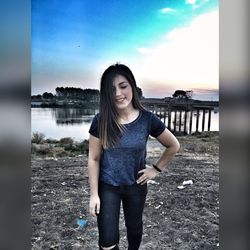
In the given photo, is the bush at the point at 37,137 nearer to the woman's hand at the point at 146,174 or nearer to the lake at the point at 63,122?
the lake at the point at 63,122

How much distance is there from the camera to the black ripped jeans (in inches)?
67.1

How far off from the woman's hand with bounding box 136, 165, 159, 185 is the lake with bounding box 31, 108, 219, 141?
0.95ft

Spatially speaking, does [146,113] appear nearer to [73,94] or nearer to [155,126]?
[155,126]

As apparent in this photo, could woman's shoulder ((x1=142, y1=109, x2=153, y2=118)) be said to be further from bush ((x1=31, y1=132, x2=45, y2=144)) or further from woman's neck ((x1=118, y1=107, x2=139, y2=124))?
bush ((x1=31, y1=132, x2=45, y2=144))

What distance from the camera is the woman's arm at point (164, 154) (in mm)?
1711

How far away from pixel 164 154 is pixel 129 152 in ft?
0.54

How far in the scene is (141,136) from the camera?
1684 millimetres

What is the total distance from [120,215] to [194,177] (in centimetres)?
37

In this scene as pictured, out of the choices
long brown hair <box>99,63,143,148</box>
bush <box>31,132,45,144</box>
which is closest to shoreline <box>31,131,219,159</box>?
bush <box>31,132,45,144</box>

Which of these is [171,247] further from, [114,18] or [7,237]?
[114,18]

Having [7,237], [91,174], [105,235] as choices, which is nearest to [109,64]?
[91,174]

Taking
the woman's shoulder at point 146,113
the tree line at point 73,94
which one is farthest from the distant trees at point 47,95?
the woman's shoulder at point 146,113

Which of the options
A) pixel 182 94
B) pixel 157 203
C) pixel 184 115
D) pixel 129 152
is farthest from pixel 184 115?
pixel 157 203

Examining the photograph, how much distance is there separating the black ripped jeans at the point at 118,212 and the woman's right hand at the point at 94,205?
16 millimetres
